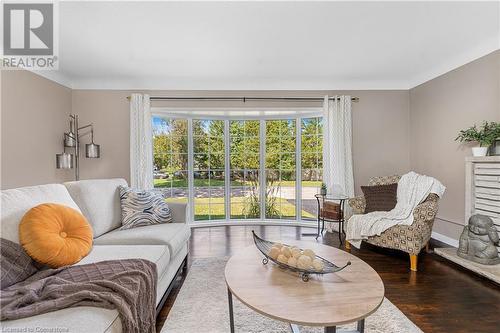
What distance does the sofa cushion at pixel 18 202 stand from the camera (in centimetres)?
138

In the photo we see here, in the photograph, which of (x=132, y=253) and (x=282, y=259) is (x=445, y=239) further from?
(x=132, y=253)

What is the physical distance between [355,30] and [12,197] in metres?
3.15

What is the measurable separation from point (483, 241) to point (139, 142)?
4.42 metres

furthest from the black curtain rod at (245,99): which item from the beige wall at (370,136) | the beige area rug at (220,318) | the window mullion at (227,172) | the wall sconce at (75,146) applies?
the beige area rug at (220,318)

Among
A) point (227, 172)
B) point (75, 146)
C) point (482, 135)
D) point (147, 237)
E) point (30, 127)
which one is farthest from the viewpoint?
point (227, 172)

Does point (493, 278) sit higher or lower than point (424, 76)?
lower

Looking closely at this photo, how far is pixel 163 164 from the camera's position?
413 cm

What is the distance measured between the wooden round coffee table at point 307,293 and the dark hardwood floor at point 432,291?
0.74 meters

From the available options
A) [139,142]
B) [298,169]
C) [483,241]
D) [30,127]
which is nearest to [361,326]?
[483,241]

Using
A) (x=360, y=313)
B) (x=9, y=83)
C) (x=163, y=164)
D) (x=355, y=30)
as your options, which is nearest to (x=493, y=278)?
(x=360, y=313)

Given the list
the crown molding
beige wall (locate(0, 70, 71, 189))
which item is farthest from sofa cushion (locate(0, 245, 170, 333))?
the crown molding

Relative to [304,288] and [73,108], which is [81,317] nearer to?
[304,288]

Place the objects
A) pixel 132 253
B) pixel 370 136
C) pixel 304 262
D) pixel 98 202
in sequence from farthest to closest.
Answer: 1. pixel 370 136
2. pixel 98 202
3. pixel 132 253
4. pixel 304 262

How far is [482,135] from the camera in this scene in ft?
8.53
